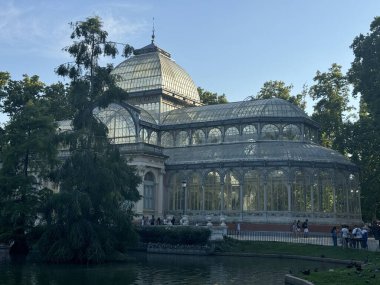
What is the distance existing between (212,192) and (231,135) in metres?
7.35

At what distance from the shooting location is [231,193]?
48.0 meters

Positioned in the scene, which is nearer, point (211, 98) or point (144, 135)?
point (144, 135)

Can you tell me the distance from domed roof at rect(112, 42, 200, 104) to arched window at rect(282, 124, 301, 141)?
16.0 m

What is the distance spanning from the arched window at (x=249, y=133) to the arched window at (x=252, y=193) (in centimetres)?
549

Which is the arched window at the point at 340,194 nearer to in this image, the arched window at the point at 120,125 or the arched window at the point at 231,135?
the arched window at the point at 231,135

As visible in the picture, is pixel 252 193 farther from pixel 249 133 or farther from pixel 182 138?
pixel 182 138

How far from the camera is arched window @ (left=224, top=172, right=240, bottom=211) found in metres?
47.5

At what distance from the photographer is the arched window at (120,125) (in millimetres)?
52031

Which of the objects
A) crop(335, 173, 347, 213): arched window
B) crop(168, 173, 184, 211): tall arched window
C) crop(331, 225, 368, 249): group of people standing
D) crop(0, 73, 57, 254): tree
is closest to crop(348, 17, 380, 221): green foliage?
crop(335, 173, 347, 213): arched window

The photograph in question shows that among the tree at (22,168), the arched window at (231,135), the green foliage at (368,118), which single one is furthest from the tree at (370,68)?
Answer: the tree at (22,168)

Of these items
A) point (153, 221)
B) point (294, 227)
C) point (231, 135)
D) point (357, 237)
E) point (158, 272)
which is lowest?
point (158, 272)

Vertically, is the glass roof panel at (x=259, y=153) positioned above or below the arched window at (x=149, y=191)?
above

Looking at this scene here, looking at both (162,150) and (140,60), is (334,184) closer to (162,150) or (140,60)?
(162,150)

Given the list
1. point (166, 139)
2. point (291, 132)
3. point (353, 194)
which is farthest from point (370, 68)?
point (166, 139)
